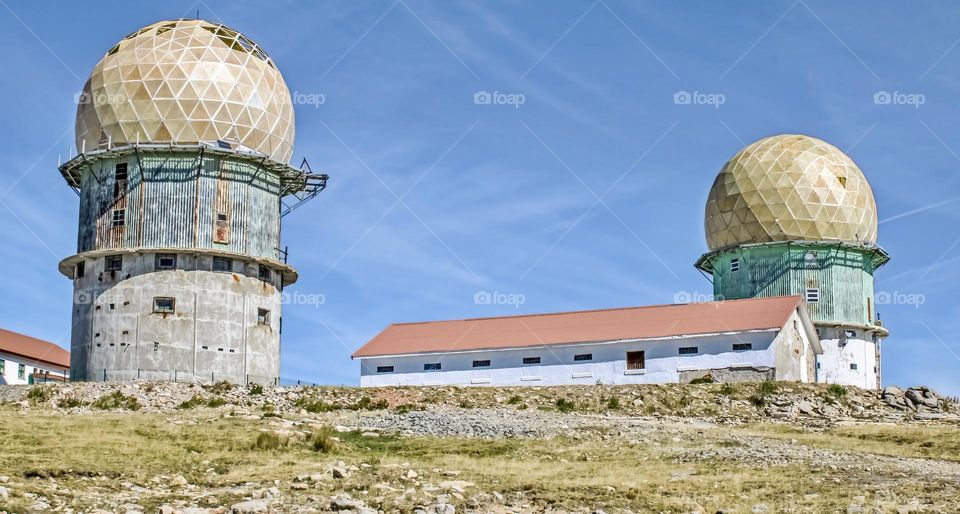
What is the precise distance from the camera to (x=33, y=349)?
72312mm

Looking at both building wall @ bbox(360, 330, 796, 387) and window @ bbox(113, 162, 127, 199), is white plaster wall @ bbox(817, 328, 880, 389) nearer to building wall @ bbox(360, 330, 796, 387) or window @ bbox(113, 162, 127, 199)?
building wall @ bbox(360, 330, 796, 387)

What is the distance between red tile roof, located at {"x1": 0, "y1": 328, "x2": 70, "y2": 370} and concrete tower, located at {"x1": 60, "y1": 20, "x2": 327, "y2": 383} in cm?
2295

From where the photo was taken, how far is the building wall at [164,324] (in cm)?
4519

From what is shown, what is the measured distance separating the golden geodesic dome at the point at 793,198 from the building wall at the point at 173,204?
22.9 m

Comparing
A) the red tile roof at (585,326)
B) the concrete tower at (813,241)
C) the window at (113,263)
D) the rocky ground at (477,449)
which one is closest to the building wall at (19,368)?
the window at (113,263)

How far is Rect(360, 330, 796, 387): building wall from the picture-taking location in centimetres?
4681

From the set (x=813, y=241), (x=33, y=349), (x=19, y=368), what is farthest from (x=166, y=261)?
(x=33, y=349)

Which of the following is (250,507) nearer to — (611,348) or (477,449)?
(477,449)

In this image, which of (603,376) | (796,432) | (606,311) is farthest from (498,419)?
(606,311)

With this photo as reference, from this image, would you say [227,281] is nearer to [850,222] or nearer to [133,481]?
[133,481]

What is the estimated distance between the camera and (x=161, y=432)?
100 ft

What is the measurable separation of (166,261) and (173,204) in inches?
80.4

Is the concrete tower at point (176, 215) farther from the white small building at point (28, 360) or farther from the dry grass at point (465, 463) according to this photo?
the white small building at point (28, 360)

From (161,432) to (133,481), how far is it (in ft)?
22.4
